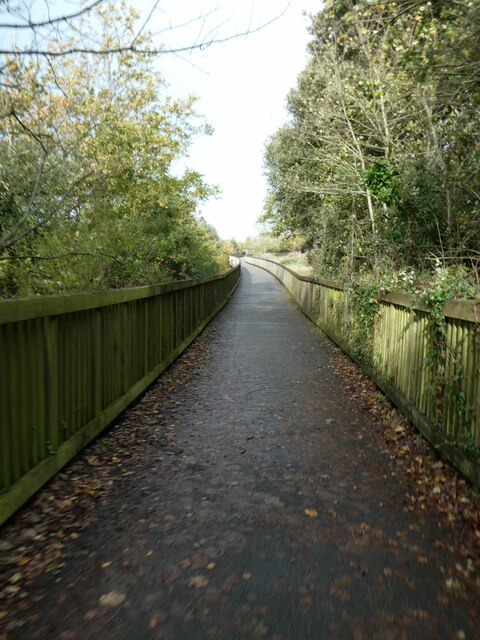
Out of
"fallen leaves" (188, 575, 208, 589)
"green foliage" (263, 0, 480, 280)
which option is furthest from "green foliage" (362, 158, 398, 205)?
"fallen leaves" (188, 575, 208, 589)

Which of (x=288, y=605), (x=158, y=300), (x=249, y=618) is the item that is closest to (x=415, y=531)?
(x=288, y=605)

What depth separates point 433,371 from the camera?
16.2 ft

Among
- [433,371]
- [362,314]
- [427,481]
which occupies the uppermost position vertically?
[362,314]

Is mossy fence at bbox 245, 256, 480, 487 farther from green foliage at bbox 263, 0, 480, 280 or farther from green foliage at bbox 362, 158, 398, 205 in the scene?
green foliage at bbox 362, 158, 398, 205

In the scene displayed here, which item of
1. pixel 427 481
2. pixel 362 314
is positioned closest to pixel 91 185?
pixel 362 314

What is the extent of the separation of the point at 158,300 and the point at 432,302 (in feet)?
14.7

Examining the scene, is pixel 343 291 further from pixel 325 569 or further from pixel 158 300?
pixel 325 569

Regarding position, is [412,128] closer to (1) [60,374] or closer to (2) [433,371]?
(2) [433,371]

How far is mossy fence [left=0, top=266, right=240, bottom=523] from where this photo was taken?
3414 millimetres

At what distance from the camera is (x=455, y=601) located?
2.65 m

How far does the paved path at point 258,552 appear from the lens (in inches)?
96.7

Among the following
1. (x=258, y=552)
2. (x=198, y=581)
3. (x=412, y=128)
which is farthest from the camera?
(x=412, y=128)

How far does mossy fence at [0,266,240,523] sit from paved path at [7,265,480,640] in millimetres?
609

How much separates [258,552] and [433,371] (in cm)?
264
